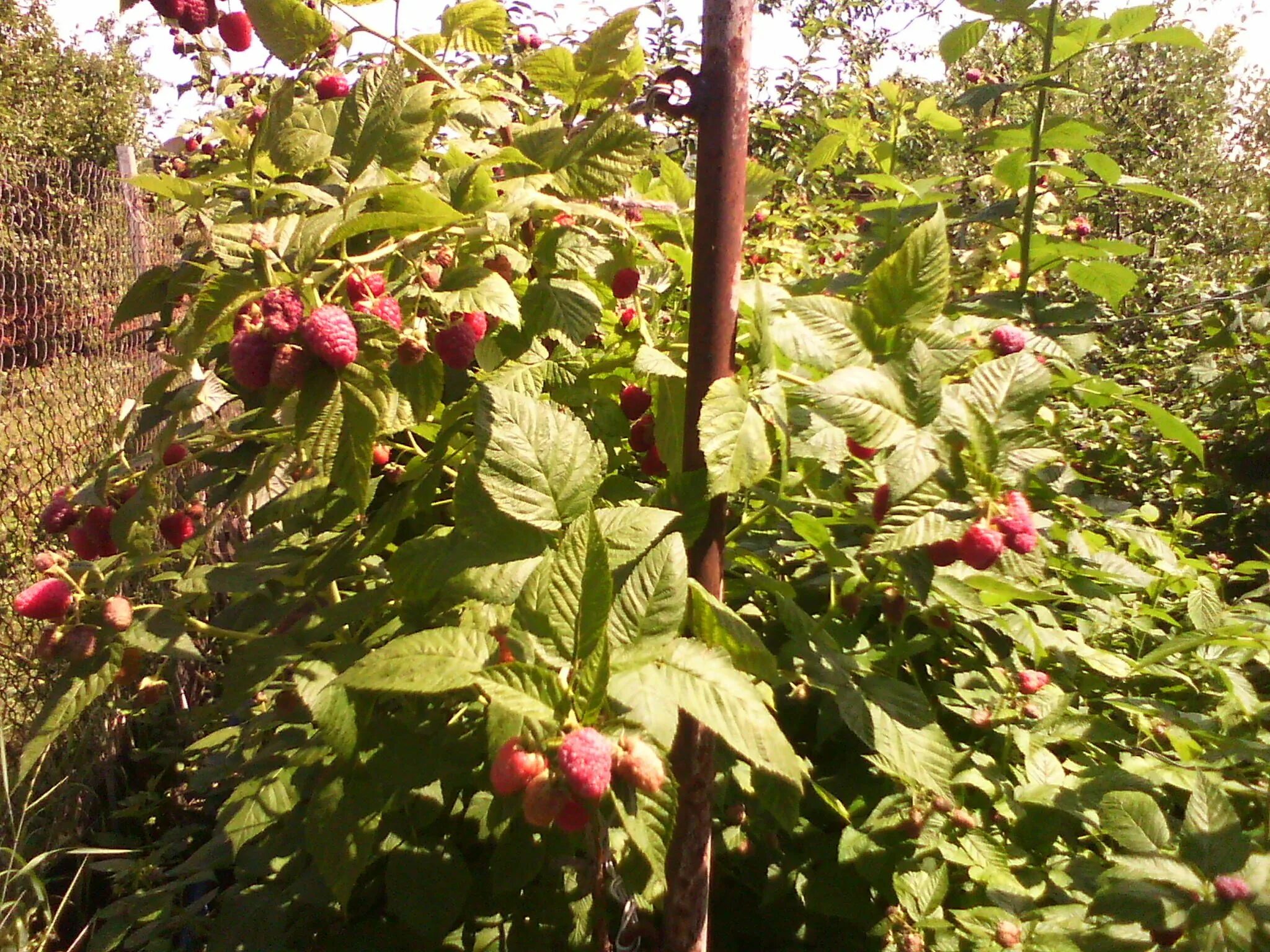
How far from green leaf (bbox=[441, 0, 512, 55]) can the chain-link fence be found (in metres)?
2.12

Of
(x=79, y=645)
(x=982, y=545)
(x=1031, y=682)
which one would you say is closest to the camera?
(x=982, y=545)

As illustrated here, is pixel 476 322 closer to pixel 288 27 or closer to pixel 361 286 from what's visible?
pixel 361 286

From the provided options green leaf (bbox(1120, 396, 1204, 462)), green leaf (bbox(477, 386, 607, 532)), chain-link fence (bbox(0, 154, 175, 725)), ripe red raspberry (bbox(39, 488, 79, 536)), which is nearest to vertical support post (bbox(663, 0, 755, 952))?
green leaf (bbox(477, 386, 607, 532))

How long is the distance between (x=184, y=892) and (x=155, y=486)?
1722 mm

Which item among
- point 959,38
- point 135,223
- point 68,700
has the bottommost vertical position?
point 68,700

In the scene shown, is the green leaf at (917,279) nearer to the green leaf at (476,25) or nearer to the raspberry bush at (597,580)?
the raspberry bush at (597,580)

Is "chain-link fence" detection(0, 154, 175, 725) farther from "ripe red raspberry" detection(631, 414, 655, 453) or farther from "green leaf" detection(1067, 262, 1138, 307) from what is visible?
"green leaf" detection(1067, 262, 1138, 307)

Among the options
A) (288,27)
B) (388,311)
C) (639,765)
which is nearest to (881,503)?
(639,765)

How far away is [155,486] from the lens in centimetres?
112

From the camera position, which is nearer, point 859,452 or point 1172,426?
point 859,452

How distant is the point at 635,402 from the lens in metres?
1.26

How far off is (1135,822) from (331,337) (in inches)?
43.5

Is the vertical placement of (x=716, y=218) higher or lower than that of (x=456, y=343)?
higher

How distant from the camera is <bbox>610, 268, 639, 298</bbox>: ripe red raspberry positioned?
1.17m
